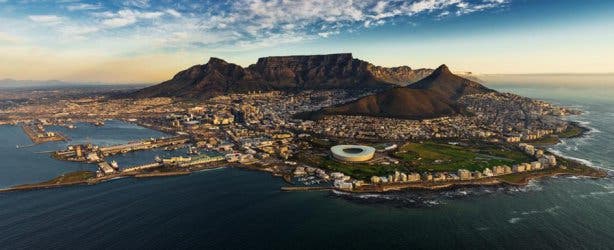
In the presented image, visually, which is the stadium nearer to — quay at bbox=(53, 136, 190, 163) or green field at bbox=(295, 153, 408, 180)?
green field at bbox=(295, 153, 408, 180)

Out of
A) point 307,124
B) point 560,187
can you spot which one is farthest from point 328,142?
point 560,187

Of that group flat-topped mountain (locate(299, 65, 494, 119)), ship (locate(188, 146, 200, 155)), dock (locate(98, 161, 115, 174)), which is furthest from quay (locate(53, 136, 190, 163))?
flat-topped mountain (locate(299, 65, 494, 119))

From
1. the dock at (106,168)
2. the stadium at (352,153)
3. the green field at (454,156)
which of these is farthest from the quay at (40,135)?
the green field at (454,156)

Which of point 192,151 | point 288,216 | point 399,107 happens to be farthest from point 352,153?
point 399,107

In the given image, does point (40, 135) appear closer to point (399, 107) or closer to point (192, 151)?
point (192, 151)

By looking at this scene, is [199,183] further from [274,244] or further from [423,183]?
[423,183]

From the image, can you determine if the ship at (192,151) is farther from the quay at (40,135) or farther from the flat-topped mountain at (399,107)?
the flat-topped mountain at (399,107)
